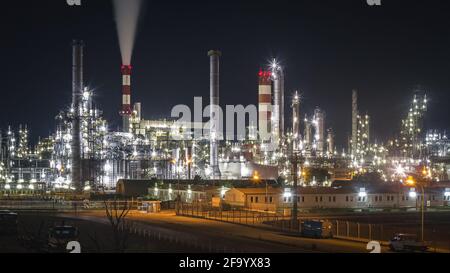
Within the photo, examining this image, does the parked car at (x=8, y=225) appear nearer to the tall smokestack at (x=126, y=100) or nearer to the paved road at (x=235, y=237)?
the paved road at (x=235, y=237)

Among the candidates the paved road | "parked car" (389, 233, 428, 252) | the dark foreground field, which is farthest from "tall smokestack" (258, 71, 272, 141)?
"parked car" (389, 233, 428, 252)

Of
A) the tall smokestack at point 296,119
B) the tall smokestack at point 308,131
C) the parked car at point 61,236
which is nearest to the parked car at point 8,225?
the parked car at point 61,236

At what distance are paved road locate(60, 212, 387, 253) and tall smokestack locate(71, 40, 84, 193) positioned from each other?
24767 millimetres

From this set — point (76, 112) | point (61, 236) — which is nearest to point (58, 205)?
point (76, 112)

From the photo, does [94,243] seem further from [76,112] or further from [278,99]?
[278,99]

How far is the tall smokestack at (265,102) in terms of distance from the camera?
8356 centimetres

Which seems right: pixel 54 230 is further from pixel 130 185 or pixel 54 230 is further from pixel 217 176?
pixel 217 176

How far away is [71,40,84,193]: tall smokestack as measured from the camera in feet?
193

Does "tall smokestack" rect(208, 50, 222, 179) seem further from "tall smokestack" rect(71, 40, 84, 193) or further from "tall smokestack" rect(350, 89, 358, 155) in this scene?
"tall smokestack" rect(350, 89, 358, 155)

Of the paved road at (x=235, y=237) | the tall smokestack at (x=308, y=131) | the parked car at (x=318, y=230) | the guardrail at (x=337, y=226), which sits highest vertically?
the tall smokestack at (x=308, y=131)

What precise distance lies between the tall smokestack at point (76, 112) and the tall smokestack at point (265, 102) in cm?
2898

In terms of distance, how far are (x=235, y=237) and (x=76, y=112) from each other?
37.5 metres

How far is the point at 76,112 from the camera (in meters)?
59.6

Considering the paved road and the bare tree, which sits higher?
the bare tree
